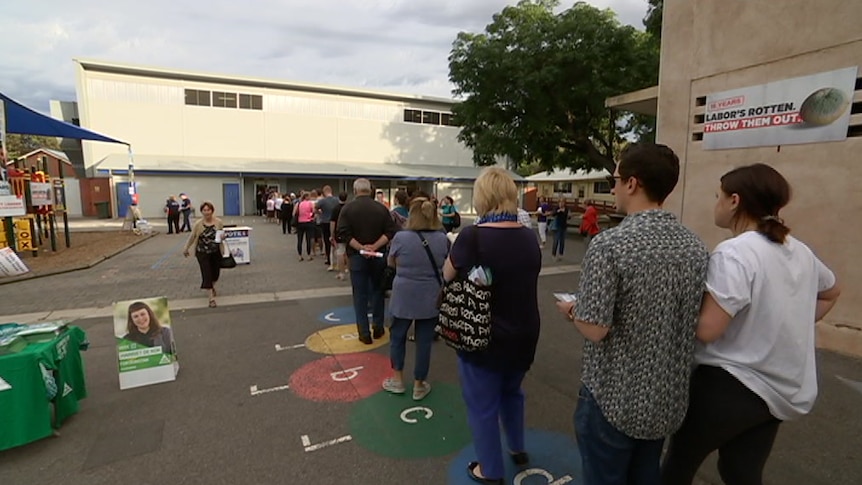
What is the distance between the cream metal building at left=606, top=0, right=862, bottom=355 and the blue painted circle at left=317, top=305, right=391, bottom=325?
16.5 feet

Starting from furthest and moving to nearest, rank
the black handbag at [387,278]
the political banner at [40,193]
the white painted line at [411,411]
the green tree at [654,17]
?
the green tree at [654,17] → the political banner at [40,193] → the black handbag at [387,278] → the white painted line at [411,411]

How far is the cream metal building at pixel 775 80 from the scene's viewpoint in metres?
4.85

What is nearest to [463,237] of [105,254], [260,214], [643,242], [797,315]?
[643,242]

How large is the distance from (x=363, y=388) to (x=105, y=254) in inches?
405

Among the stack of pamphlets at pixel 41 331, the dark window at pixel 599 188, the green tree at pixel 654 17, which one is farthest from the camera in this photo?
the dark window at pixel 599 188

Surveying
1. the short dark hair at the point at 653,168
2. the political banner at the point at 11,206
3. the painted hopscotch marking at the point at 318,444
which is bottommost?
the painted hopscotch marking at the point at 318,444

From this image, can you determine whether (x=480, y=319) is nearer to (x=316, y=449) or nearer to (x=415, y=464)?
(x=415, y=464)

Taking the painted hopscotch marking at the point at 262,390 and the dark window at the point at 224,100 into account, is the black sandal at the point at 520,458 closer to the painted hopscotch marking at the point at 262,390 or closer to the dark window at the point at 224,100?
the painted hopscotch marking at the point at 262,390

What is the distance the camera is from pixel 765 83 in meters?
5.47

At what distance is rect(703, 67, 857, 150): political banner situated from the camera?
193 inches

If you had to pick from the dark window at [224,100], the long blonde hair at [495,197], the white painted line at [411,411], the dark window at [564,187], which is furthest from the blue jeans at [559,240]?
the dark window at [564,187]

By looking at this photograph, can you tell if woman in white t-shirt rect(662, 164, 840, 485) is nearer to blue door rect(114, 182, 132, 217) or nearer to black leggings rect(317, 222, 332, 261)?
black leggings rect(317, 222, 332, 261)

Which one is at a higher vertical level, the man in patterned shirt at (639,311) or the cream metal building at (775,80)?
the cream metal building at (775,80)

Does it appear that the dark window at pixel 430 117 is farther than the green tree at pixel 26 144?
No
